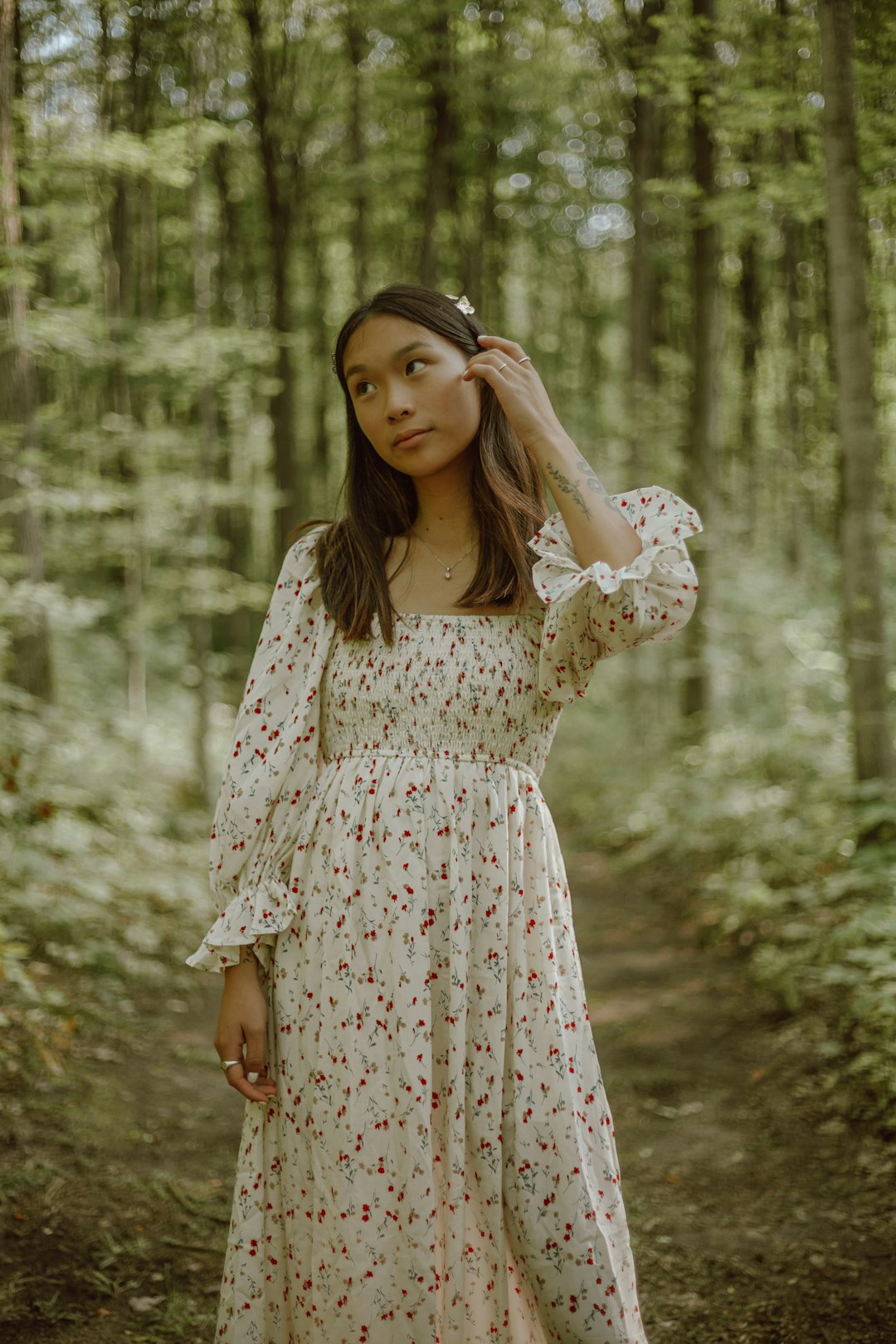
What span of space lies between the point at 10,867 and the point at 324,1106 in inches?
160

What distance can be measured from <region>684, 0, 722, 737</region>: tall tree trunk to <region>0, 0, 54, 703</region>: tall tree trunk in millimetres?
5436

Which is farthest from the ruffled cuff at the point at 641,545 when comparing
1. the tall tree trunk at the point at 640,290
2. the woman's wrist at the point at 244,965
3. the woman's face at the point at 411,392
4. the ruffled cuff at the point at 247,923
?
the tall tree trunk at the point at 640,290

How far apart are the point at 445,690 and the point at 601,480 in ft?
28.2

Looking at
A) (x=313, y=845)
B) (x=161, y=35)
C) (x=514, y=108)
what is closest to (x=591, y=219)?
(x=514, y=108)

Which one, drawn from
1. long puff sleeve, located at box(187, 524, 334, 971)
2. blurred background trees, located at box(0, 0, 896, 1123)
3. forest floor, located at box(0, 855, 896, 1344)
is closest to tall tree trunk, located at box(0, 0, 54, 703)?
blurred background trees, located at box(0, 0, 896, 1123)

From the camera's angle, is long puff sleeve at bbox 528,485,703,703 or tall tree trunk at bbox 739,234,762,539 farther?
tall tree trunk at bbox 739,234,762,539

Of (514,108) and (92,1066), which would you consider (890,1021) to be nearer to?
(92,1066)

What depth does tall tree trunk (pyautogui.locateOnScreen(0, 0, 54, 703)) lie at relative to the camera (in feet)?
17.2

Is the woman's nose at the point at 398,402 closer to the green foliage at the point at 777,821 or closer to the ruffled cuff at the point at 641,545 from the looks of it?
the ruffled cuff at the point at 641,545

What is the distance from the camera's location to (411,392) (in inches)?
77.1

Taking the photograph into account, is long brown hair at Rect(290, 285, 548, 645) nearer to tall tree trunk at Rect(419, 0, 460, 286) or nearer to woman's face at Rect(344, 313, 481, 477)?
woman's face at Rect(344, 313, 481, 477)

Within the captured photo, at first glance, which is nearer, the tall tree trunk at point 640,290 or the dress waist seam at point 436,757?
the dress waist seam at point 436,757

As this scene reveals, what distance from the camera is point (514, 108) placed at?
41.8 feet

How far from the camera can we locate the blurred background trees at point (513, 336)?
5133 mm
